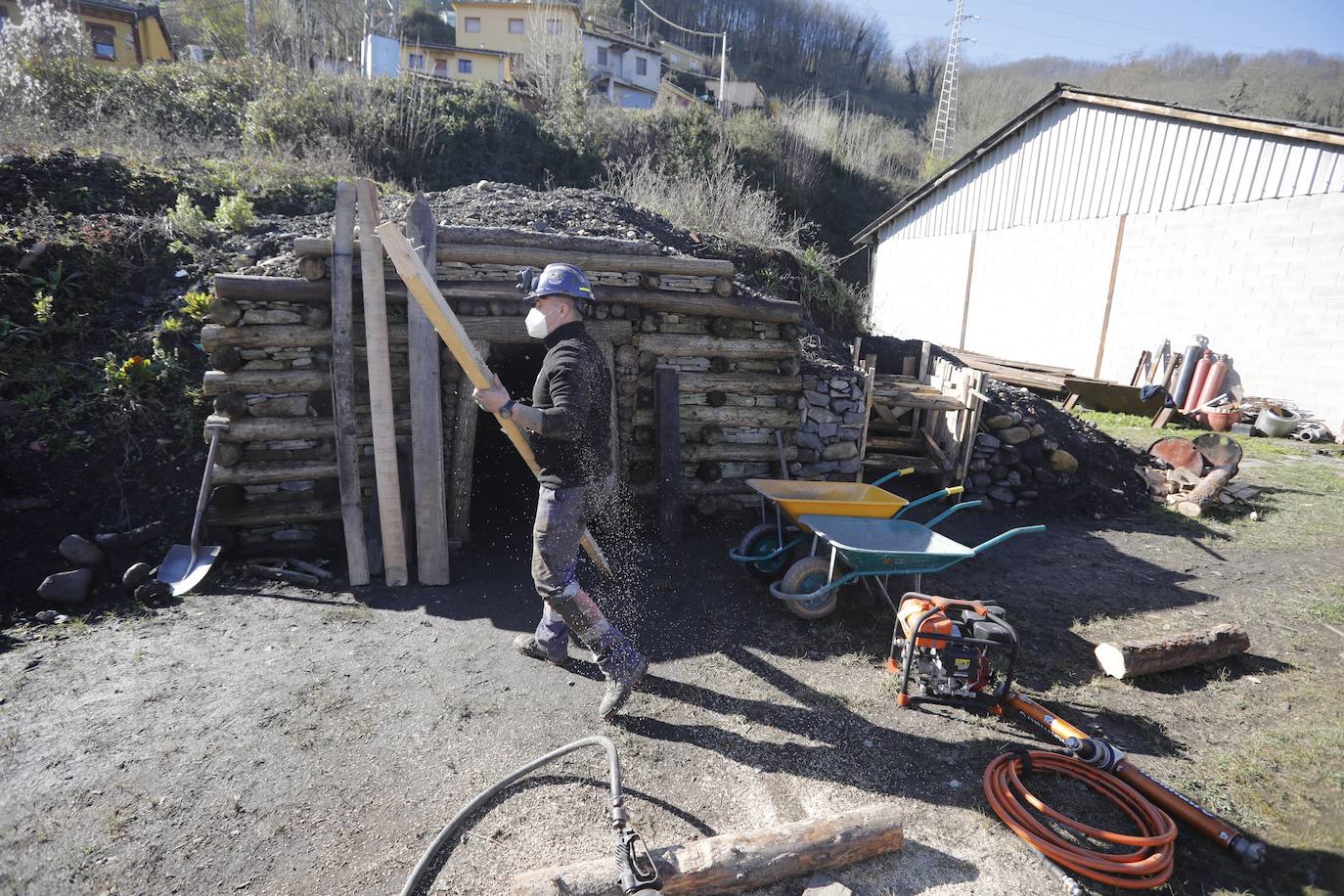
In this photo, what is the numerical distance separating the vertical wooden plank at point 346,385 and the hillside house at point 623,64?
92.8 ft

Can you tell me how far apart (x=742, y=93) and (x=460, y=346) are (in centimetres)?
3760

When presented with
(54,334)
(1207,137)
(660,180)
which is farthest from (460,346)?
(1207,137)

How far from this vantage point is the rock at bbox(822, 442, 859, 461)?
717cm

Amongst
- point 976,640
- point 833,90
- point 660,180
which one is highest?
point 833,90

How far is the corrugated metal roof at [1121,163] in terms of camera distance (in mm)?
10922

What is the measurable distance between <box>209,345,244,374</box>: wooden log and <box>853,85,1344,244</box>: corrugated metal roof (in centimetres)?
1520

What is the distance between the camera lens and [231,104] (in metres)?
13.9

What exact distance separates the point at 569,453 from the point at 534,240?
2.94 metres

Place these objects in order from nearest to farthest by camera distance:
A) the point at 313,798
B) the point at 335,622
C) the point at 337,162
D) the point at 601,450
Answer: the point at 313,798
the point at 601,450
the point at 335,622
the point at 337,162

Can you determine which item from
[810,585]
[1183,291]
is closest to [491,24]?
[1183,291]

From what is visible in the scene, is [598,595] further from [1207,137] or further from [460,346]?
[1207,137]

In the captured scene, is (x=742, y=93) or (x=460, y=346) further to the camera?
(x=742, y=93)

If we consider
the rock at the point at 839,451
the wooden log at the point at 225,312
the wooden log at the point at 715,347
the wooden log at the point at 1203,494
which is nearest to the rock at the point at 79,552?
the wooden log at the point at 225,312

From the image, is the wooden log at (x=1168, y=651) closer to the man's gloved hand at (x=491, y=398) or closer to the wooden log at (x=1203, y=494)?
the wooden log at (x=1203, y=494)
